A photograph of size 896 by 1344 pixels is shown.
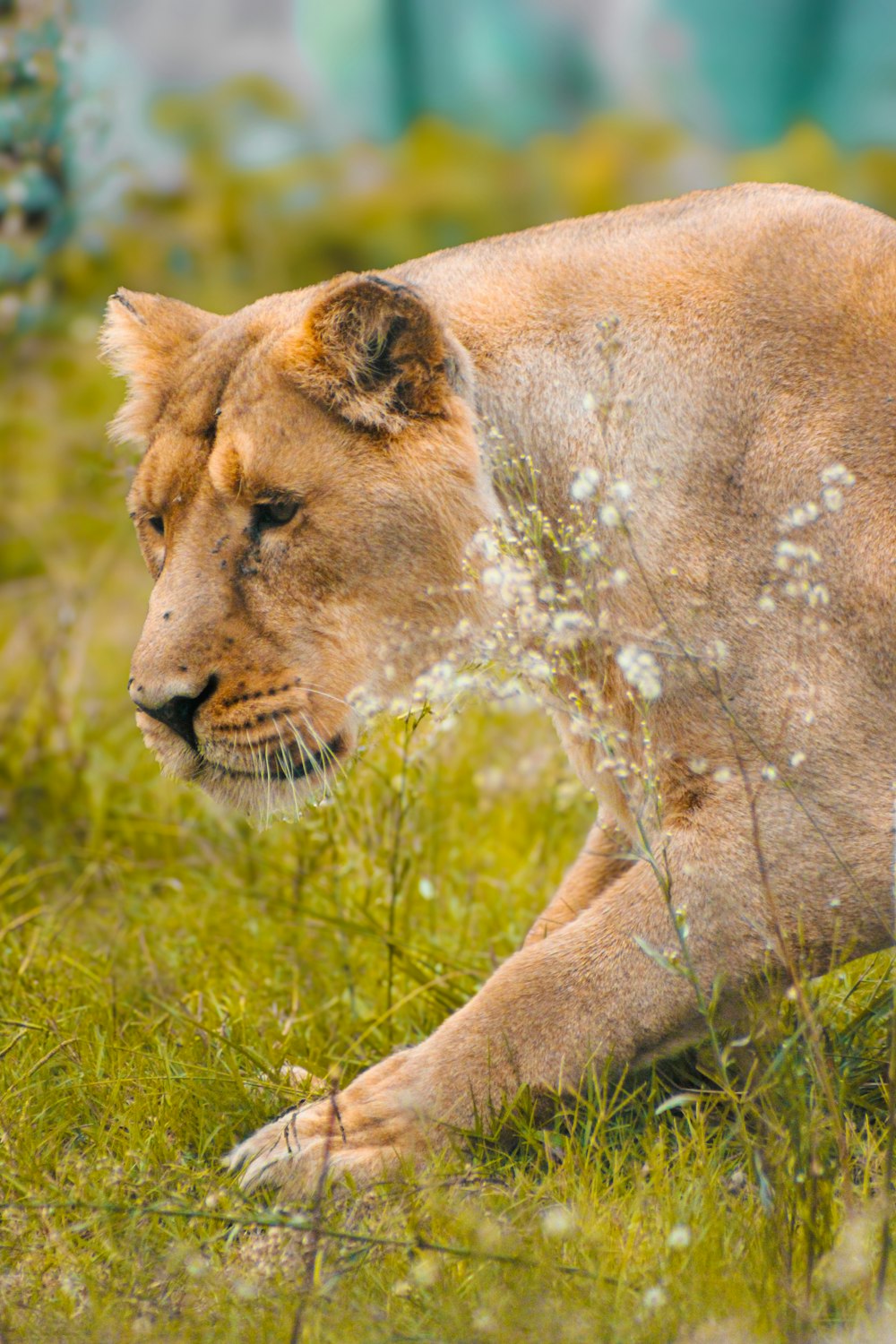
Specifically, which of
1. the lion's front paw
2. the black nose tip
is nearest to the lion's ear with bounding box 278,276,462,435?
the black nose tip

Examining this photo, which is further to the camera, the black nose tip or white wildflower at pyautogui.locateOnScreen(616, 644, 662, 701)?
the black nose tip

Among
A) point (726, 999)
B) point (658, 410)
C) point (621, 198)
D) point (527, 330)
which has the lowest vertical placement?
point (726, 999)

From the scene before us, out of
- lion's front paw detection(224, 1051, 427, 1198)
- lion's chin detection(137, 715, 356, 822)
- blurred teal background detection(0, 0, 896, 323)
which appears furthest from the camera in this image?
blurred teal background detection(0, 0, 896, 323)

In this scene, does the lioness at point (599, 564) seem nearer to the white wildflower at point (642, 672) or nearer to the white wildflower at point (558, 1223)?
the white wildflower at point (642, 672)

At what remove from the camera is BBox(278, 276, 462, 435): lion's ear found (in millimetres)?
2934

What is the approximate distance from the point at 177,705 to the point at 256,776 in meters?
0.22

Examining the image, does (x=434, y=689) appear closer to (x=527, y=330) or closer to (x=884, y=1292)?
(x=527, y=330)

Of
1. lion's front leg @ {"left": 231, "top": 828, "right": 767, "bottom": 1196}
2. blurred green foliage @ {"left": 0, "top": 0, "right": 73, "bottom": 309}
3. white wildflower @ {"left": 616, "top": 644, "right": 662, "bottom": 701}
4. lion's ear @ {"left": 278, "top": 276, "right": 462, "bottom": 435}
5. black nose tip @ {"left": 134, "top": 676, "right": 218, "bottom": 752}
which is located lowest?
lion's front leg @ {"left": 231, "top": 828, "right": 767, "bottom": 1196}

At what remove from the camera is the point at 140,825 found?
4574 millimetres

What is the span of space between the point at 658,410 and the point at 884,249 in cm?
58

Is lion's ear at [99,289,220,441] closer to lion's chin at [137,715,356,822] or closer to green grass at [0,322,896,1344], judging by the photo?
green grass at [0,322,896,1344]

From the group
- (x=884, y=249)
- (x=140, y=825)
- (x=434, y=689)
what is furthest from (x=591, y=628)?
(x=140, y=825)

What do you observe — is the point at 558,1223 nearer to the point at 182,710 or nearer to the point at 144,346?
the point at 182,710

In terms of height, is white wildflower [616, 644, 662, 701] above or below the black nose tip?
below
